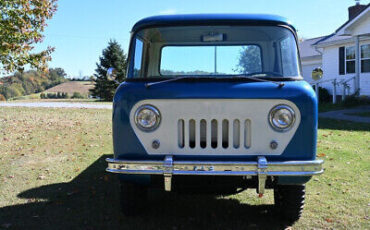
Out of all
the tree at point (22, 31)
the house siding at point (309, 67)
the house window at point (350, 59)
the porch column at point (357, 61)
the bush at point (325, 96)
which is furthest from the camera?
the house siding at point (309, 67)

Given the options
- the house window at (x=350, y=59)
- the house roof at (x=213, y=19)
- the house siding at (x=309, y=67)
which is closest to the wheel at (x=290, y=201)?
the house roof at (x=213, y=19)

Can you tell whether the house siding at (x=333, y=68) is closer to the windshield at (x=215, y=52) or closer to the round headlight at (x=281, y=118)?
the windshield at (x=215, y=52)

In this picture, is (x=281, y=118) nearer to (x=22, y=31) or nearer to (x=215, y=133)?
(x=215, y=133)

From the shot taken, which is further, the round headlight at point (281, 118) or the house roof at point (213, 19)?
the house roof at point (213, 19)

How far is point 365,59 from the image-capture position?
57.6 feet

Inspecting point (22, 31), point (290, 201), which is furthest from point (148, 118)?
point (22, 31)

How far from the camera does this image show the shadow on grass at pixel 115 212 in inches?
161

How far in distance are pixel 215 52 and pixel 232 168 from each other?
67.2 inches

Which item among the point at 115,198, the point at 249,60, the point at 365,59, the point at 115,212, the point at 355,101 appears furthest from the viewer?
the point at 365,59

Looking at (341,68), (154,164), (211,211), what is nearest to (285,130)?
(154,164)

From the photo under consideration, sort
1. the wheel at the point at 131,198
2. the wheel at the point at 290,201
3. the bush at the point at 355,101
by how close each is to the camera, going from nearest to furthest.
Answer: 1. the wheel at the point at 290,201
2. the wheel at the point at 131,198
3. the bush at the point at 355,101

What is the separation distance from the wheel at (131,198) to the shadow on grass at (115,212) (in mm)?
104

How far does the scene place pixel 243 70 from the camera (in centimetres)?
418

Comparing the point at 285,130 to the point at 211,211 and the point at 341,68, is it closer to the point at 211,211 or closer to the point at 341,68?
the point at 211,211
